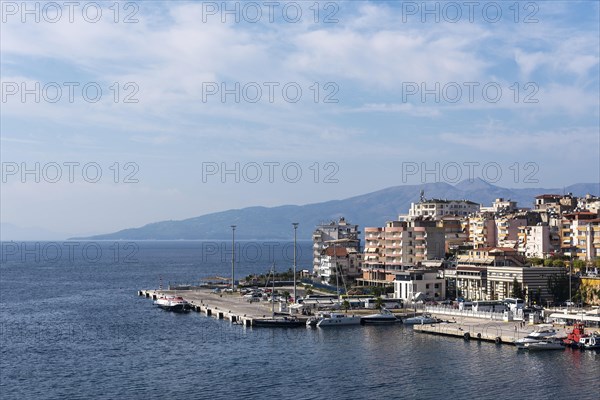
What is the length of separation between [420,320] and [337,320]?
729cm

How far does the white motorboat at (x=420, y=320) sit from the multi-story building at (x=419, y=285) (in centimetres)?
1296

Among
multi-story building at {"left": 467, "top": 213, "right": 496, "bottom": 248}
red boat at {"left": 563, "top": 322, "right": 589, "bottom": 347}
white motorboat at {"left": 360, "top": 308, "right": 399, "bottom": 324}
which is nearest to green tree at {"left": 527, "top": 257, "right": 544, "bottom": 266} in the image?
multi-story building at {"left": 467, "top": 213, "right": 496, "bottom": 248}

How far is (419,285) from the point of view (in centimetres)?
8456

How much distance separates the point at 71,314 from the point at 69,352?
25956 millimetres

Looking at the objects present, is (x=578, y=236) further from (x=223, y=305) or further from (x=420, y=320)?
(x=223, y=305)

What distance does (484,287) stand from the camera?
272 ft

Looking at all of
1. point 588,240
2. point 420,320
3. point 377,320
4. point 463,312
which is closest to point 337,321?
point 377,320

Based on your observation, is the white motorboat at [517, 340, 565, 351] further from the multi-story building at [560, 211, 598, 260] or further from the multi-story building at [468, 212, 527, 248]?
the multi-story building at [468, 212, 527, 248]

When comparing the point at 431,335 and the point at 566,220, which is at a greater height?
the point at 566,220

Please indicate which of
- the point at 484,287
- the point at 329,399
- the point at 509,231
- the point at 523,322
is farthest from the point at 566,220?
the point at 329,399

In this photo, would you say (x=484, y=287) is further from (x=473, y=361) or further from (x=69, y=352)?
(x=69, y=352)

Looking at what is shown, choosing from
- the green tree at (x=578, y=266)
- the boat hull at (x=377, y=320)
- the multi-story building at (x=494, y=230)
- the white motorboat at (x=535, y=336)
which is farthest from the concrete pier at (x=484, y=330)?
the multi-story building at (x=494, y=230)

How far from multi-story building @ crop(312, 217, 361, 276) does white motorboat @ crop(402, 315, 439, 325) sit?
43.9 meters

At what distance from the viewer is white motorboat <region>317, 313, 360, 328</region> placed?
69.4m
